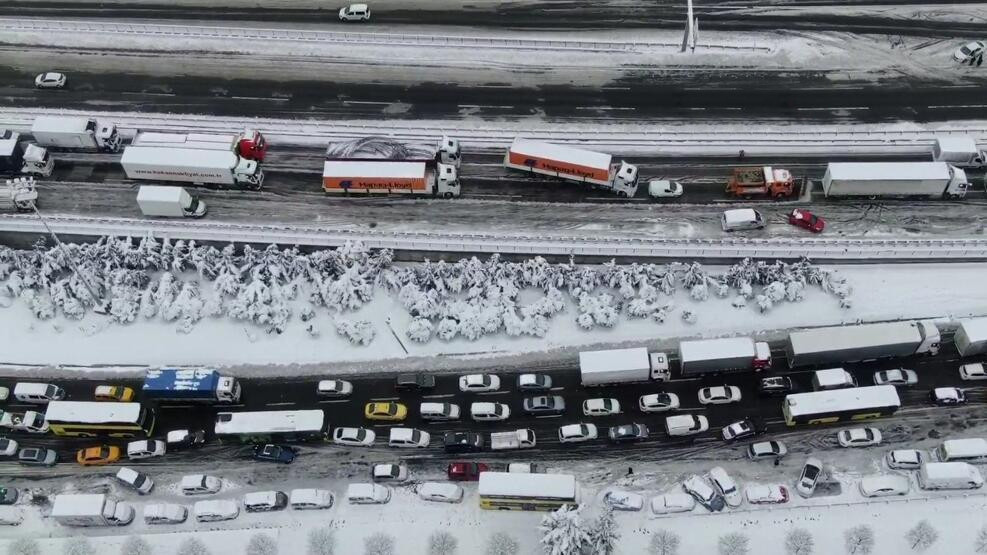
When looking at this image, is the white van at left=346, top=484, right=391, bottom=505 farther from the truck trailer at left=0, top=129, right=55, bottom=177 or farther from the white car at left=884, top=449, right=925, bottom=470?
the truck trailer at left=0, top=129, right=55, bottom=177

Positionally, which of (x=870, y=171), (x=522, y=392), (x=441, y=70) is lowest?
(x=522, y=392)

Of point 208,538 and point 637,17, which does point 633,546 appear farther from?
point 637,17

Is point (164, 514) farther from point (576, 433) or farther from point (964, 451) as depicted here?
point (964, 451)

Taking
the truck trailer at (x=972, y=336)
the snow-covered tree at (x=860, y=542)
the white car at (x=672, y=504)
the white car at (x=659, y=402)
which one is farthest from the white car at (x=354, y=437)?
the truck trailer at (x=972, y=336)

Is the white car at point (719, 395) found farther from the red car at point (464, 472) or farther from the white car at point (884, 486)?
the red car at point (464, 472)

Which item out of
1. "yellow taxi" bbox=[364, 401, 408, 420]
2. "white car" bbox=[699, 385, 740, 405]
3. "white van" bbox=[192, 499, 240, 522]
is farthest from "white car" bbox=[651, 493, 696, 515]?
"white van" bbox=[192, 499, 240, 522]

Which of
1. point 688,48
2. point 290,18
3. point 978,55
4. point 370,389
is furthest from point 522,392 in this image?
point 978,55
